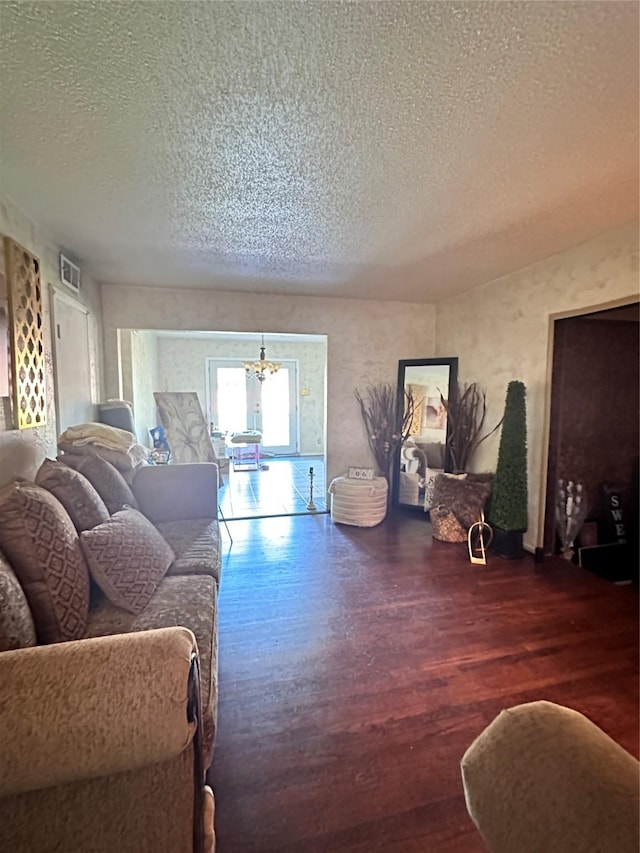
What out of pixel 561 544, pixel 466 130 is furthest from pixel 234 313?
pixel 561 544

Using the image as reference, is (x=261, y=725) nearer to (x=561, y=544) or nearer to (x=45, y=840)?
(x=45, y=840)

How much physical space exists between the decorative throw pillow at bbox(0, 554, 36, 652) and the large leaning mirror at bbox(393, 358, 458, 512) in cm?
367

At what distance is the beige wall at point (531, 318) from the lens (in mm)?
2592

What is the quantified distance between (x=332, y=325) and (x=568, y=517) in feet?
9.69

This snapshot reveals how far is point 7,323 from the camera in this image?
190cm

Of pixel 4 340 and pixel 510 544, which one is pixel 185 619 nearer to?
pixel 4 340

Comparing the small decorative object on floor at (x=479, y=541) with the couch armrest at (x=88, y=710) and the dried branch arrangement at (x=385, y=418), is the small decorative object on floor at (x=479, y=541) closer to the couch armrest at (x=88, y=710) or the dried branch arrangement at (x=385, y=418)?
the dried branch arrangement at (x=385, y=418)

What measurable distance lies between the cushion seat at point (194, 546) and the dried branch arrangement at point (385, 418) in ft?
7.76

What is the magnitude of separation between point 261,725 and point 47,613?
984 mm

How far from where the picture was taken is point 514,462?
10.7ft

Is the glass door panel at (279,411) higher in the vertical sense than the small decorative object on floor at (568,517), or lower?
higher

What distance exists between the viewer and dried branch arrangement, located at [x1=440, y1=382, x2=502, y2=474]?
13.1 feet

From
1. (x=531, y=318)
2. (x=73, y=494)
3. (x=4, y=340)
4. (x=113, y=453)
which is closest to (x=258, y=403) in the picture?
(x=113, y=453)

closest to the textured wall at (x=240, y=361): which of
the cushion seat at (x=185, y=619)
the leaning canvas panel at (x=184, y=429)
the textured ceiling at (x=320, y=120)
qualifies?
the leaning canvas panel at (x=184, y=429)
